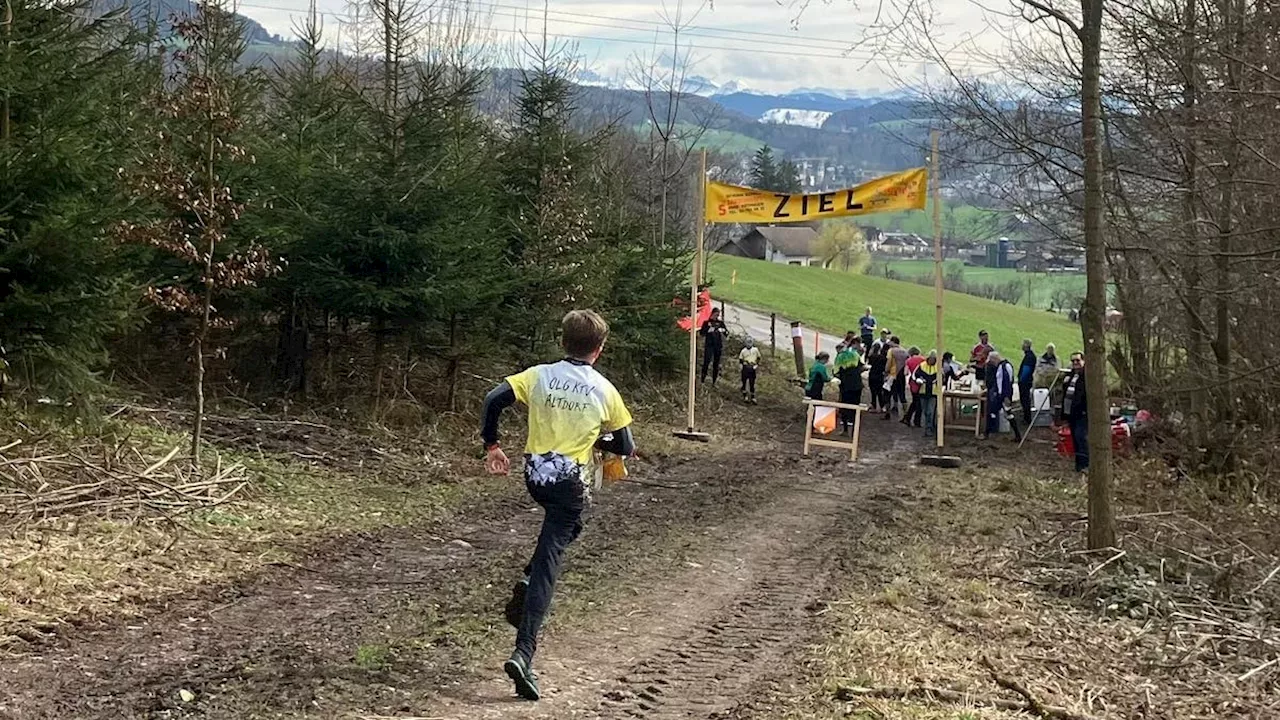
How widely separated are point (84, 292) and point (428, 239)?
4698mm

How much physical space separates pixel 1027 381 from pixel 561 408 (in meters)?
18.2

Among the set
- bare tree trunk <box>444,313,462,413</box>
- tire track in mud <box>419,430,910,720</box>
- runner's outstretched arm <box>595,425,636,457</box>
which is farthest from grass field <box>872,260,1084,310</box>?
runner's outstretched arm <box>595,425,636,457</box>

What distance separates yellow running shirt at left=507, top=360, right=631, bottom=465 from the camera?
18.8 feet

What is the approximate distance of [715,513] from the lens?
12.0m

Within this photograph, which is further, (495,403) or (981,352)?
(981,352)

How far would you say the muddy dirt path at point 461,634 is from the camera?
17.9 feet

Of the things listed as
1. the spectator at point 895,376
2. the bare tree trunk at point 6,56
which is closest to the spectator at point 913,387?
the spectator at point 895,376

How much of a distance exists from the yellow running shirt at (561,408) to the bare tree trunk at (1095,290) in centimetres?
567

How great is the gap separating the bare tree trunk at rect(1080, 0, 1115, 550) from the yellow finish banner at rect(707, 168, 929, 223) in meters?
6.54

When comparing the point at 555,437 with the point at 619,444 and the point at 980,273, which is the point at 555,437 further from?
the point at 980,273

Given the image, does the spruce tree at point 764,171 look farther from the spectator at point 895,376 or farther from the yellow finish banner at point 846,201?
the yellow finish banner at point 846,201

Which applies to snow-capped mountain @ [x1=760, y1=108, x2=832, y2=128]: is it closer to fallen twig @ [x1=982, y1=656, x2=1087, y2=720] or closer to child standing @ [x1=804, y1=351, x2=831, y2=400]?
child standing @ [x1=804, y1=351, x2=831, y2=400]

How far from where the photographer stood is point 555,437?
5738mm

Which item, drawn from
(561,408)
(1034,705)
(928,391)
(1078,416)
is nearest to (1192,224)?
(1078,416)
